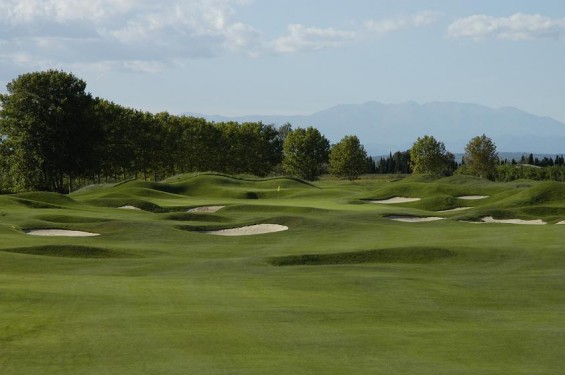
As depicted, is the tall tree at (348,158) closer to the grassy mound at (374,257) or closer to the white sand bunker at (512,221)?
the white sand bunker at (512,221)

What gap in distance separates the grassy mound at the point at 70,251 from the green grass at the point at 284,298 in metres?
0.07

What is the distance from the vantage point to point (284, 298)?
668 inches

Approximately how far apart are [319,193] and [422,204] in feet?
45.3

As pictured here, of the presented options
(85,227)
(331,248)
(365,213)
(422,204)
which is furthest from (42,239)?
(422,204)

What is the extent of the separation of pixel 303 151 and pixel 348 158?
785 cm

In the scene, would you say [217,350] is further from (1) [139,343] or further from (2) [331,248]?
(2) [331,248]

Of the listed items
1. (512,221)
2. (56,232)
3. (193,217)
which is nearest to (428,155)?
(512,221)

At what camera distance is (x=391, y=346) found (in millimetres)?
11859

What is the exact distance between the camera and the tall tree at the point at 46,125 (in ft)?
254

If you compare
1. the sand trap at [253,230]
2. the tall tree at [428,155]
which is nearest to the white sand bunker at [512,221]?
the sand trap at [253,230]

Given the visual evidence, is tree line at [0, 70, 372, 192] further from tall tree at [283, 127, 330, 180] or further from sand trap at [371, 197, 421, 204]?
sand trap at [371, 197, 421, 204]

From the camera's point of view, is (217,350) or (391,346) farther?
(391,346)

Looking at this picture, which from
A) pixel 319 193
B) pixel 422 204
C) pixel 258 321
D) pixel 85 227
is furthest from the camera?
pixel 319 193

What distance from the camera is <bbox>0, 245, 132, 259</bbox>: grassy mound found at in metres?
27.2
